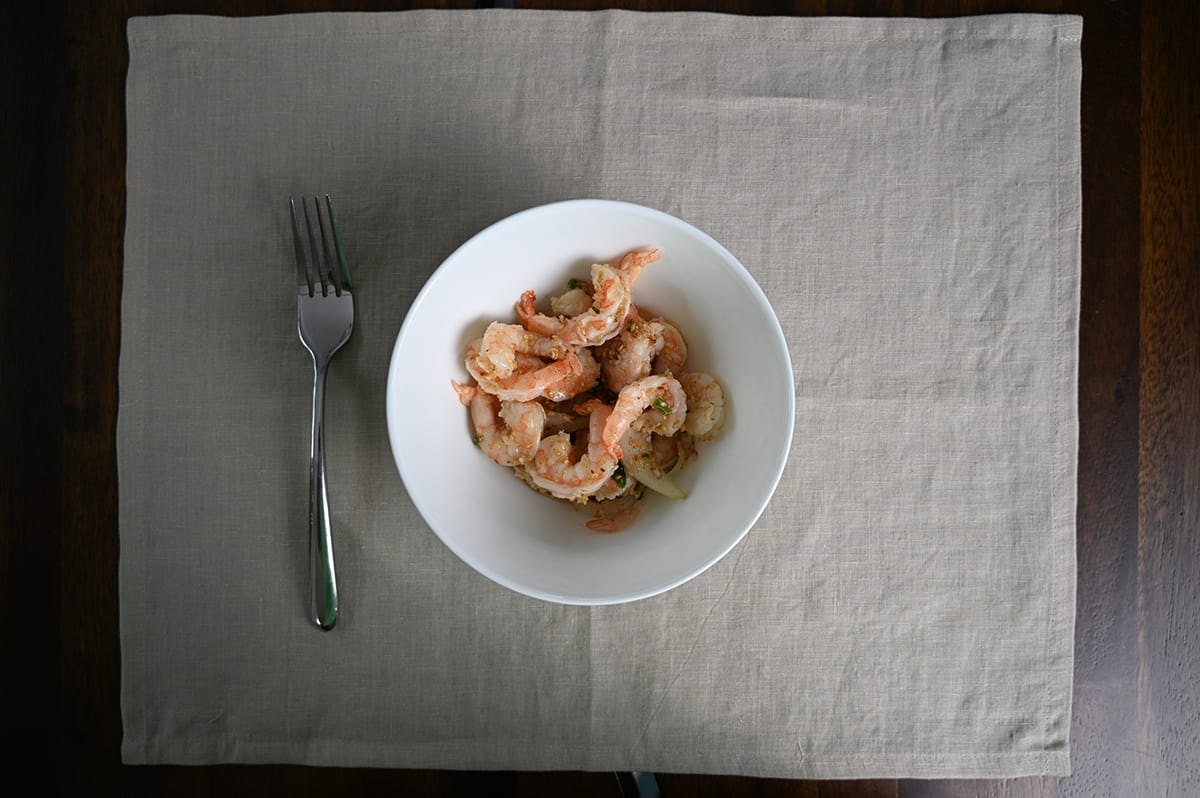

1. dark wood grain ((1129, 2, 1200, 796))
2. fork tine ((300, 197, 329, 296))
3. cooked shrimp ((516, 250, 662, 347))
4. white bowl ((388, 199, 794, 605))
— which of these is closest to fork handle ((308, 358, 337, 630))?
fork tine ((300, 197, 329, 296))

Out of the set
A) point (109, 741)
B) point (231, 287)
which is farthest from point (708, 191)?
point (109, 741)

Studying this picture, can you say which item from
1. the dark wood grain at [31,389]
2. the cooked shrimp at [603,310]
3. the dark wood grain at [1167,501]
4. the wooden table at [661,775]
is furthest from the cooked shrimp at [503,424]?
the dark wood grain at [1167,501]

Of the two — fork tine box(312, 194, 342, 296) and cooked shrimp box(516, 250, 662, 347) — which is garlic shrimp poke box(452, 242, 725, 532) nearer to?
cooked shrimp box(516, 250, 662, 347)

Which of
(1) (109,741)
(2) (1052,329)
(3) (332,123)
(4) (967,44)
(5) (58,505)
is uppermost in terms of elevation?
(4) (967,44)

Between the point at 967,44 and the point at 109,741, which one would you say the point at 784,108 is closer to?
the point at 967,44

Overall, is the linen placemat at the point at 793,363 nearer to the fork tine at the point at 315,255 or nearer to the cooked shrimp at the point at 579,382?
the fork tine at the point at 315,255

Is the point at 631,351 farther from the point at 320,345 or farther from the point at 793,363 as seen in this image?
the point at 320,345
